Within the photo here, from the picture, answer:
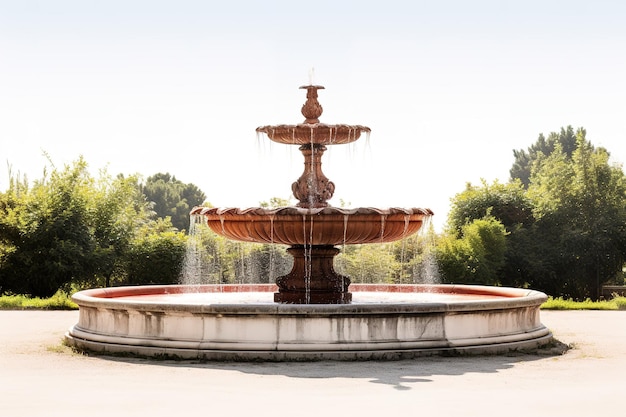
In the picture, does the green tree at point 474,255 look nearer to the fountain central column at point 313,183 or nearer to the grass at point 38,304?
the grass at point 38,304

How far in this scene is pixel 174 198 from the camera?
9056 cm

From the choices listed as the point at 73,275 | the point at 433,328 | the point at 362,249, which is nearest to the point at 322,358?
the point at 433,328

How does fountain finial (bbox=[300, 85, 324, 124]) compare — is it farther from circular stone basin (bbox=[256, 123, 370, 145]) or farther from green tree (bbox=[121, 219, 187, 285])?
green tree (bbox=[121, 219, 187, 285])

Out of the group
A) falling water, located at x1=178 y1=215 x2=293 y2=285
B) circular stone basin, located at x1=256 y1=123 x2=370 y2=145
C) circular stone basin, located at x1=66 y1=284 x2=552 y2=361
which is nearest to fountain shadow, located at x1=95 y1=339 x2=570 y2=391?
circular stone basin, located at x1=66 y1=284 x2=552 y2=361

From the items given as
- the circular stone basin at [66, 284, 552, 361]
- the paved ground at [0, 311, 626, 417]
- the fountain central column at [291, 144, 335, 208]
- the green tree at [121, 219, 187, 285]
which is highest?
the fountain central column at [291, 144, 335, 208]

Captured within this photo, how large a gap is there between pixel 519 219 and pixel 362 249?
21.3 feet

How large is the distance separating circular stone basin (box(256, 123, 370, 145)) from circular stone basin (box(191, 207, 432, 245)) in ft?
5.34

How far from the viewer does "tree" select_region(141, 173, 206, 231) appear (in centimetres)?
8840

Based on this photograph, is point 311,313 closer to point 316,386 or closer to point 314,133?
point 316,386

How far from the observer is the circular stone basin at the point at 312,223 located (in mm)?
12516

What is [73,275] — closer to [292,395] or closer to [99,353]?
[99,353]

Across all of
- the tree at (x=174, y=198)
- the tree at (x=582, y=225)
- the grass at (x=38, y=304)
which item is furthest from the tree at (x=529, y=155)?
the grass at (x=38, y=304)

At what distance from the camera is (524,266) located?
113ft

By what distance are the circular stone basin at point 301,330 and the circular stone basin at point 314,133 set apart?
3464 millimetres
